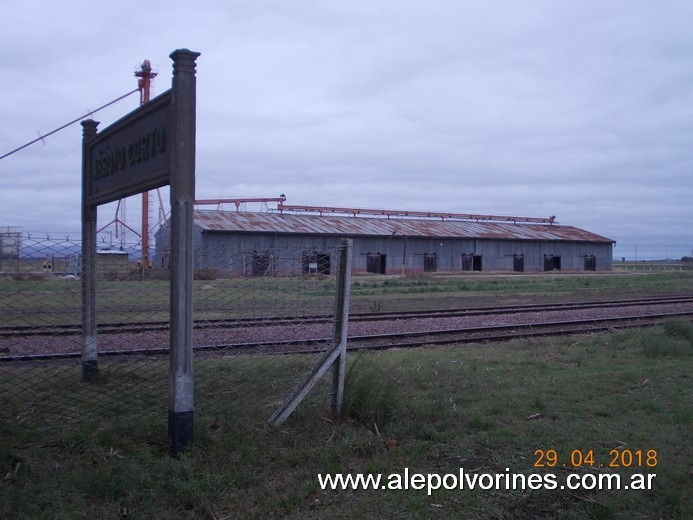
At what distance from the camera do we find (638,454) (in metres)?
5.79

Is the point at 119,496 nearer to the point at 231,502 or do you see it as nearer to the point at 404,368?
the point at 231,502

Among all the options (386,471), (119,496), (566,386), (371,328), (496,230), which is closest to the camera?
(119,496)

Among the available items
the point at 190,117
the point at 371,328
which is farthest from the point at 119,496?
the point at 371,328

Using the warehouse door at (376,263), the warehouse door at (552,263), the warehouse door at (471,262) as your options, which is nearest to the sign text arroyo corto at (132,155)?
the warehouse door at (376,263)

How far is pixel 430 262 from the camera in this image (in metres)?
59.7

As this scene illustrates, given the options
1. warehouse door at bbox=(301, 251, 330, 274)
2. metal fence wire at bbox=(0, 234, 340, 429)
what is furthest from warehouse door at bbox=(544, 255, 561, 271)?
warehouse door at bbox=(301, 251, 330, 274)

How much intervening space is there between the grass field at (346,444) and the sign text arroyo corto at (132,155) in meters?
1.28

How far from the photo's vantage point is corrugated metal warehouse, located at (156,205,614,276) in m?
49.9

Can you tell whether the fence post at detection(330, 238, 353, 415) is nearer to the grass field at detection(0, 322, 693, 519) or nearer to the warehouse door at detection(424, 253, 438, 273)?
the grass field at detection(0, 322, 693, 519)

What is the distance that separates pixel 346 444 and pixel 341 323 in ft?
3.93

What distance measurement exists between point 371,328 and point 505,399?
9.18m

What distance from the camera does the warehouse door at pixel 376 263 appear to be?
55438 mm

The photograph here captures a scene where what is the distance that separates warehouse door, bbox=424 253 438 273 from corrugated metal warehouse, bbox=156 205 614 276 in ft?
0.30

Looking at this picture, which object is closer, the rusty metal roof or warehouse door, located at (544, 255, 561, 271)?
the rusty metal roof
